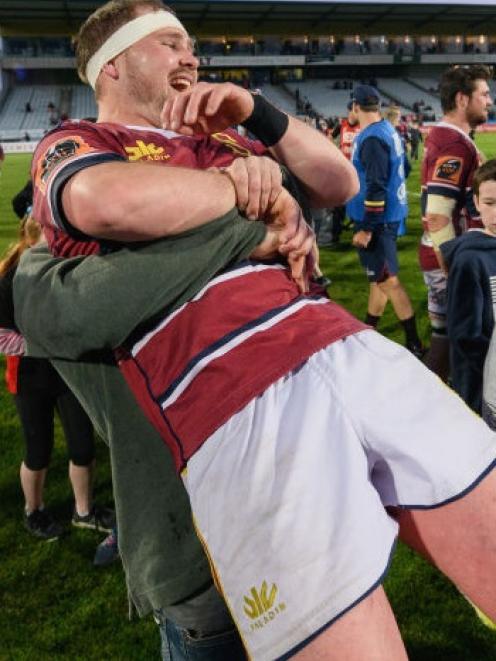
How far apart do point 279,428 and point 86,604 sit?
229 centimetres

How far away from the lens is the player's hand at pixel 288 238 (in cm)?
127

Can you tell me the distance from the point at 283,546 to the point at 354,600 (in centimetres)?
15

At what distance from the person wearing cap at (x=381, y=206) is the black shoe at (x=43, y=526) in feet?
11.2

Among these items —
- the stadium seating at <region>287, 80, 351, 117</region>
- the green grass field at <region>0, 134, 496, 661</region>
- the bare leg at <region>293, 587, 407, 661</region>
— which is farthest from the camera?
the stadium seating at <region>287, 80, 351, 117</region>

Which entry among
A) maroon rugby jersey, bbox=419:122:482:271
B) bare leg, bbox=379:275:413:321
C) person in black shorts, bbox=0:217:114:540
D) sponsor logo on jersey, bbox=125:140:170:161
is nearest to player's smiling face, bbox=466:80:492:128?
maroon rugby jersey, bbox=419:122:482:271

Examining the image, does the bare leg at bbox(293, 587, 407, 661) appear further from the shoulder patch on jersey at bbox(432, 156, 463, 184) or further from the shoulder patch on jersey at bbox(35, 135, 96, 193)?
the shoulder patch on jersey at bbox(432, 156, 463, 184)

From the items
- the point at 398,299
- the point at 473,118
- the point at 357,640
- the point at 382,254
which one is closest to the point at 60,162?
the point at 357,640

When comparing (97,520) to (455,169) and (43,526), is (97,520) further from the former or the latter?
(455,169)

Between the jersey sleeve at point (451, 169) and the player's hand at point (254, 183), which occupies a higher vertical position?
the player's hand at point (254, 183)

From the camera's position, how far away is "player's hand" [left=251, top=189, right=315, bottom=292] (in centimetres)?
127

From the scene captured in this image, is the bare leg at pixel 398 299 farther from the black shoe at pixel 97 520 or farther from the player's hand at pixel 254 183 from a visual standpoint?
the player's hand at pixel 254 183

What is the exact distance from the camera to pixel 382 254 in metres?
5.68

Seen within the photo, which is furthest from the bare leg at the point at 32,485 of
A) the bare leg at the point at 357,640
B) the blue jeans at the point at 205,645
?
the bare leg at the point at 357,640

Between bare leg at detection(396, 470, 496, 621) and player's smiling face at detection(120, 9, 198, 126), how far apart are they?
1.17m
